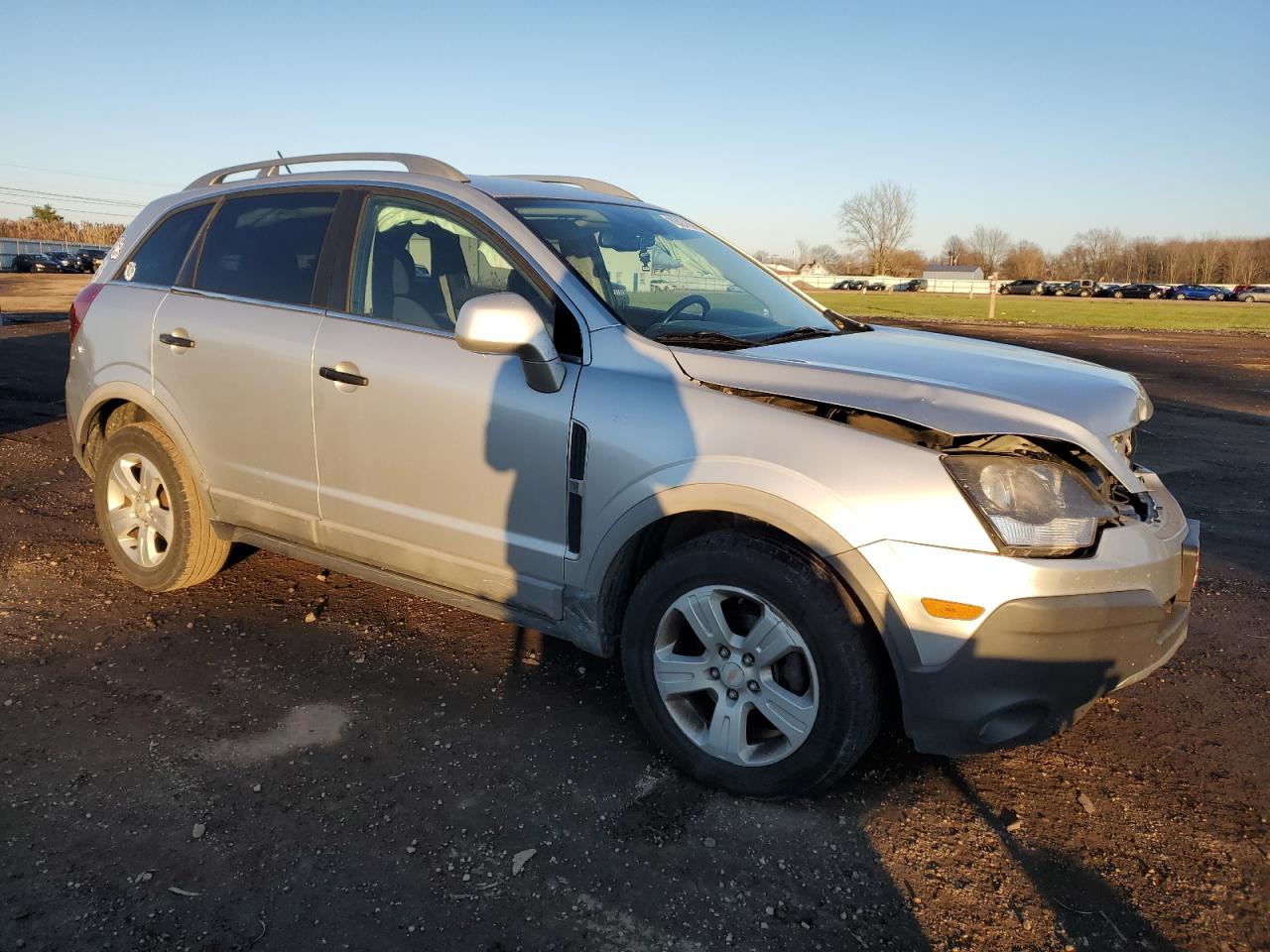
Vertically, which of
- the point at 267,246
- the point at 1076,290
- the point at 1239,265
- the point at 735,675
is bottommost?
the point at 735,675

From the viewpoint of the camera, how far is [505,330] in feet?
9.49

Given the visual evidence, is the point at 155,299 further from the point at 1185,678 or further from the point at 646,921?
the point at 1185,678

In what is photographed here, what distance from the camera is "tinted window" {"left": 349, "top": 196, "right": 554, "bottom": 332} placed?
3.43 meters

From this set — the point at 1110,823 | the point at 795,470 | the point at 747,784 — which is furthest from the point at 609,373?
the point at 1110,823

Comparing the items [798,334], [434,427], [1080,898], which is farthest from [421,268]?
[1080,898]

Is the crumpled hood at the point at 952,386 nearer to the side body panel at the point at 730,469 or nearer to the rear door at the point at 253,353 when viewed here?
the side body panel at the point at 730,469

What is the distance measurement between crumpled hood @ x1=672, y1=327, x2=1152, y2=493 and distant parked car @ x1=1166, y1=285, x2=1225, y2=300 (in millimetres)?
84066

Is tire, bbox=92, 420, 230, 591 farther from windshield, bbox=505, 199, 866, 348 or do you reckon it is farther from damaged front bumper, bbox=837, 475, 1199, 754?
damaged front bumper, bbox=837, 475, 1199, 754

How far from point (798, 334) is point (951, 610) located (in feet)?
4.93

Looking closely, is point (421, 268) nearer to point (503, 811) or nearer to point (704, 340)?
point (704, 340)

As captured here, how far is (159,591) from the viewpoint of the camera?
4414 millimetres

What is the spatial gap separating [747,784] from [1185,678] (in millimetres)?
2171

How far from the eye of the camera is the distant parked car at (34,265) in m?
55.6

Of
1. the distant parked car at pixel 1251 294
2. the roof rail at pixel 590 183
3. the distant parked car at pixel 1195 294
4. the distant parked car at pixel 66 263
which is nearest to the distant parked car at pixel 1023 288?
the distant parked car at pixel 1195 294
